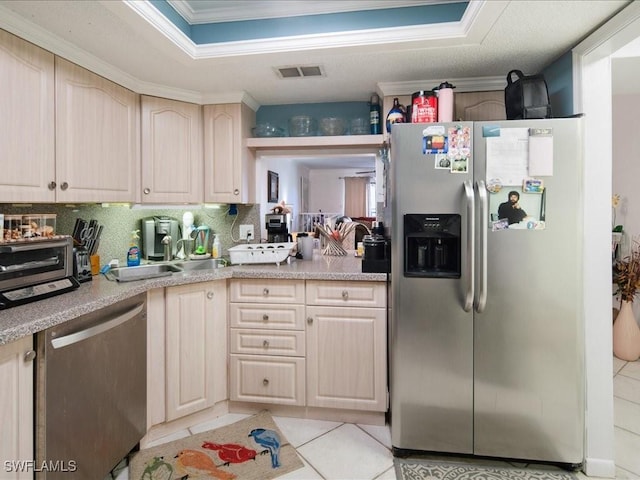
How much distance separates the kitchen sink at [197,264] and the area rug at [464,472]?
1.70m

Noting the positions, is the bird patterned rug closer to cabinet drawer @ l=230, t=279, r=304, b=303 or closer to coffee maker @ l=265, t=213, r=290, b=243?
cabinet drawer @ l=230, t=279, r=304, b=303

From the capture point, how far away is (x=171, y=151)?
2.37 m

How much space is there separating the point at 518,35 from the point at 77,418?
8.73ft

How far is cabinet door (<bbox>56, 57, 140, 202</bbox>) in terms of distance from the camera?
1.74m

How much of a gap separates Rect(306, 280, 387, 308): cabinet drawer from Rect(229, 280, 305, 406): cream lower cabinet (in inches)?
3.4

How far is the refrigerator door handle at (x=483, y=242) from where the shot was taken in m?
1.65

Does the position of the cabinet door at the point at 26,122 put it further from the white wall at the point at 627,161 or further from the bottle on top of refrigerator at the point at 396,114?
the white wall at the point at 627,161

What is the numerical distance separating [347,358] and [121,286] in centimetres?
132

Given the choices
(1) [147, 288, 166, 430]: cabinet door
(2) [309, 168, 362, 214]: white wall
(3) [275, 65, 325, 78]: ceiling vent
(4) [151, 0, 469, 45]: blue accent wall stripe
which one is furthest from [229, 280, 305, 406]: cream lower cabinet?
(2) [309, 168, 362, 214]: white wall

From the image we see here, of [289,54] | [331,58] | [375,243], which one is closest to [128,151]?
[289,54]

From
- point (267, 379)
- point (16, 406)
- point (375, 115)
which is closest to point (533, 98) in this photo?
point (375, 115)

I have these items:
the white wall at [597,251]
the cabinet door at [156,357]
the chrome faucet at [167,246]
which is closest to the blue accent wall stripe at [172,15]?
the chrome faucet at [167,246]

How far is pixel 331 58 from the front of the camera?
196cm

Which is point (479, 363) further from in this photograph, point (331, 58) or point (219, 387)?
point (331, 58)
